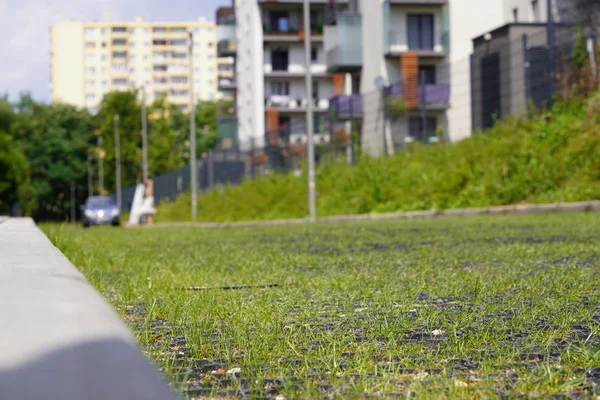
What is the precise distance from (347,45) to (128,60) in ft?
364

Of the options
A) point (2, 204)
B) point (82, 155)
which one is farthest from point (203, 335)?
point (82, 155)

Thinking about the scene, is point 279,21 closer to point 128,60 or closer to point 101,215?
point 101,215

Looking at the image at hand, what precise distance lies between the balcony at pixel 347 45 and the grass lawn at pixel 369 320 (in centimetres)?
4271

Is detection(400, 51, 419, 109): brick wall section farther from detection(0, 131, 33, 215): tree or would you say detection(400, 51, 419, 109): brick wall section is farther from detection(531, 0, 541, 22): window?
detection(0, 131, 33, 215): tree

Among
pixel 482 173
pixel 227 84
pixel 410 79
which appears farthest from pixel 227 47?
pixel 482 173

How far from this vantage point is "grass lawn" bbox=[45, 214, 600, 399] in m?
3.18

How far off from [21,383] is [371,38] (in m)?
50.4

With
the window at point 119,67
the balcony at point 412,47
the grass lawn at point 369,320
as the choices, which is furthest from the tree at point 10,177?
the window at point 119,67

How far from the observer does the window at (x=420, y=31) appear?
49.9 m

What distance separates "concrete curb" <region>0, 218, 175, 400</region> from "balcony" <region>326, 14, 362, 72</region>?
50294 millimetres

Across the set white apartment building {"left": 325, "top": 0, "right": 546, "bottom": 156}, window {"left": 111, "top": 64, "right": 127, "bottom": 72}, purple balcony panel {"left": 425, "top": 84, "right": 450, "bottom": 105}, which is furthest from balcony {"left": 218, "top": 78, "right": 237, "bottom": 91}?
window {"left": 111, "top": 64, "right": 127, "bottom": 72}

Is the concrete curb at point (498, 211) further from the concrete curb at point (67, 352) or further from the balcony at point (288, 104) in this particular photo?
the balcony at point (288, 104)

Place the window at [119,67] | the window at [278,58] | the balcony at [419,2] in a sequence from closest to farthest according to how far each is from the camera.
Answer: the balcony at [419,2]
the window at [278,58]
the window at [119,67]

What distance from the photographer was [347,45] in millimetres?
52156
